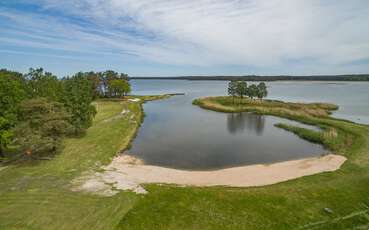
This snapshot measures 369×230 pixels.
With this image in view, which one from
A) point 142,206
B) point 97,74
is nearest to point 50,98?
point 142,206

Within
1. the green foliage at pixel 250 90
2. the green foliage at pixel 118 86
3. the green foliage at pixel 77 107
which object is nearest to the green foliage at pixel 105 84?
the green foliage at pixel 118 86

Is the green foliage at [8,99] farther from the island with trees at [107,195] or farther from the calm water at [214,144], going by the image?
the calm water at [214,144]

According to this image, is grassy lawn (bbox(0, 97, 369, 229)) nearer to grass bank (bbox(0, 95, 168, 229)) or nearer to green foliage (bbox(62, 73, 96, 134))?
grass bank (bbox(0, 95, 168, 229))

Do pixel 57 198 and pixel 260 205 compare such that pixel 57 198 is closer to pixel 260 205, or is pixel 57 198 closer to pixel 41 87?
pixel 260 205

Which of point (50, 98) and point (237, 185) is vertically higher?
point (50, 98)

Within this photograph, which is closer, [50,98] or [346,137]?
[50,98]

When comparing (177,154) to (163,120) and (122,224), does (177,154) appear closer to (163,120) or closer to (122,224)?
(122,224)
